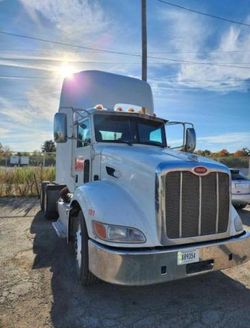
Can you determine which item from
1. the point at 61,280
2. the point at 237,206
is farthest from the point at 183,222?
the point at 237,206

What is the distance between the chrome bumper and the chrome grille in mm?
213

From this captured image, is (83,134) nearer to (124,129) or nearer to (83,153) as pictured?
(83,153)

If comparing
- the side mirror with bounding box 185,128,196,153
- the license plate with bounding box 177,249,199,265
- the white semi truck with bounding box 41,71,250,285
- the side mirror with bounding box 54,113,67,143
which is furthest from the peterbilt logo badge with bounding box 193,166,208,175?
the side mirror with bounding box 185,128,196,153

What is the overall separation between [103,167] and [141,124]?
1292 millimetres

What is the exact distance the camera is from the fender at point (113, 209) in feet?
12.5

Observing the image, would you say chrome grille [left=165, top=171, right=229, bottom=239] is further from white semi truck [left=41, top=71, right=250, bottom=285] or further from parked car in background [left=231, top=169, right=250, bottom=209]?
parked car in background [left=231, top=169, right=250, bottom=209]

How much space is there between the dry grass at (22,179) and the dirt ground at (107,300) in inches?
340

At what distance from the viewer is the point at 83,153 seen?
6.16 meters

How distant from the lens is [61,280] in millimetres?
4816

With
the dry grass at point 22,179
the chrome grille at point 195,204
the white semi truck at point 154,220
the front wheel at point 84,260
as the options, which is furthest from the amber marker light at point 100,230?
the dry grass at point 22,179

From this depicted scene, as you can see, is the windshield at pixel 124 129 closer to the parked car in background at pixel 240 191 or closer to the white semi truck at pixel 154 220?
the white semi truck at pixel 154 220

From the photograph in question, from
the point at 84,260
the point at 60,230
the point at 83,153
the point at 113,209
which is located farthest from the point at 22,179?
the point at 113,209

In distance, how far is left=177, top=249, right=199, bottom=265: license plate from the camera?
3730 mm

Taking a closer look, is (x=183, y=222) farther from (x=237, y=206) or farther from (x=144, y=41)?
(x=144, y=41)
